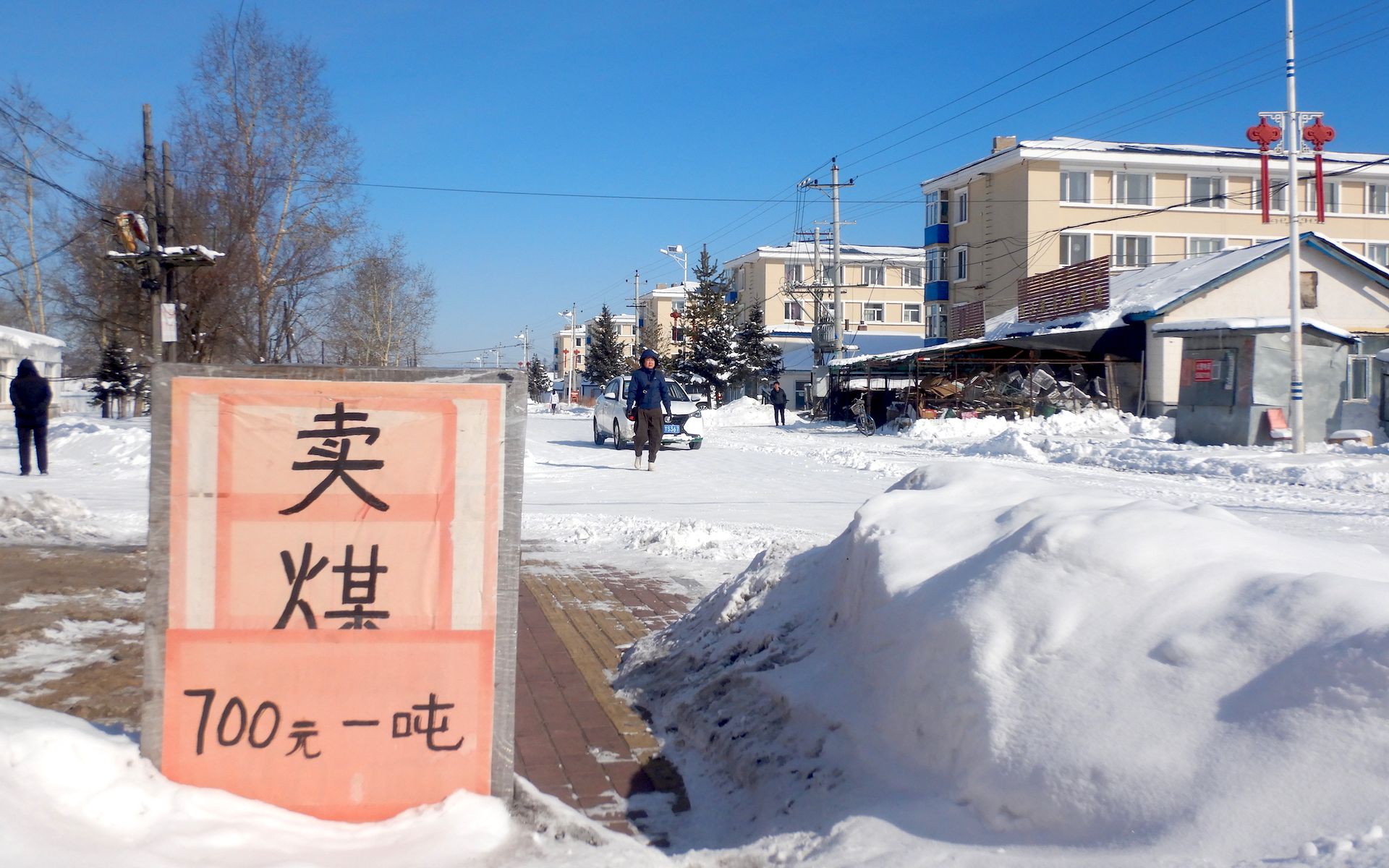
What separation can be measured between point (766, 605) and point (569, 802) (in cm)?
169

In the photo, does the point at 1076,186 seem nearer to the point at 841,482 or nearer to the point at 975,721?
the point at 841,482

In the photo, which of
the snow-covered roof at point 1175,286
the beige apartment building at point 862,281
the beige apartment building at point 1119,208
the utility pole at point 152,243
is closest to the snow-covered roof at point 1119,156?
the beige apartment building at point 1119,208

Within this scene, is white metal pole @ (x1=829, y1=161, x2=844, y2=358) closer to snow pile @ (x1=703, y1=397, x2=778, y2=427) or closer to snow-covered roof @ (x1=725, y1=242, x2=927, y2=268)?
snow pile @ (x1=703, y1=397, x2=778, y2=427)

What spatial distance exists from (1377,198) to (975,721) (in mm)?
62289

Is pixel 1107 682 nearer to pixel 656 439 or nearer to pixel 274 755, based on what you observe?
pixel 274 755

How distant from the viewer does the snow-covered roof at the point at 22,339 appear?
40.6 m

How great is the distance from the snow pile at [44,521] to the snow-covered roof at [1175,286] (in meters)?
26.6

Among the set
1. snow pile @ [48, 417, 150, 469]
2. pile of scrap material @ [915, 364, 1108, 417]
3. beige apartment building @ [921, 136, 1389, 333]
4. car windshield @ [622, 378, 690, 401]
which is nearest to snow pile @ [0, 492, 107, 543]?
snow pile @ [48, 417, 150, 469]

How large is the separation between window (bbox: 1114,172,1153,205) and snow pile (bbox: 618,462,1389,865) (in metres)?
51.4

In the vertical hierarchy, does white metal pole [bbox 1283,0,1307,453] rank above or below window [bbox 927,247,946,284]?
below

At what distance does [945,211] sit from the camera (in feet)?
184

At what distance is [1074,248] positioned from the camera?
50.8 meters

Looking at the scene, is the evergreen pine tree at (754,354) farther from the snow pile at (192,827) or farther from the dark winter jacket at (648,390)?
the snow pile at (192,827)

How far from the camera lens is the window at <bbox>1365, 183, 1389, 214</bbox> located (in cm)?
5394
